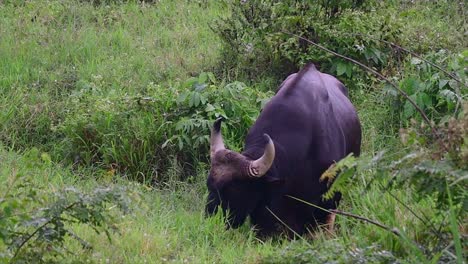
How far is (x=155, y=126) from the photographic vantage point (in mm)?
8406

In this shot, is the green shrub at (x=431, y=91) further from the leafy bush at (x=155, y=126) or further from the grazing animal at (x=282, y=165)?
the leafy bush at (x=155, y=126)

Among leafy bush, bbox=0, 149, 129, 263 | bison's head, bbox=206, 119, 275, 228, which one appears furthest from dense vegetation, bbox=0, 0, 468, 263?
bison's head, bbox=206, 119, 275, 228

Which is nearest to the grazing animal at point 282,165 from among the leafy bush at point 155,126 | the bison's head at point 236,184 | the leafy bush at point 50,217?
the bison's head at point 236,184

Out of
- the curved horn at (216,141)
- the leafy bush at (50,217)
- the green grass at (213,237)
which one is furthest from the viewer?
the curved horn at (216,141)

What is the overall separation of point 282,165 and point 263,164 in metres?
0.28

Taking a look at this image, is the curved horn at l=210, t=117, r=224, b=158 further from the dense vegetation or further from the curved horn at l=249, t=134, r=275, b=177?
the dense vegetation

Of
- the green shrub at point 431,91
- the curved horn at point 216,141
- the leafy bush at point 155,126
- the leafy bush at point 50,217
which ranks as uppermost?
the leafy bush at point 50,217

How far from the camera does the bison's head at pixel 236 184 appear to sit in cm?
679

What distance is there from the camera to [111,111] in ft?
28.0

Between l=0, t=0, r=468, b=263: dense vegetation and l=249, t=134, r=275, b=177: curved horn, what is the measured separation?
414 mm

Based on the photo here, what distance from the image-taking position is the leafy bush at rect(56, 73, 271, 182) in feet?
27.1

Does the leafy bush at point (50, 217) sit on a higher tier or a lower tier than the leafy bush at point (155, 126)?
higher

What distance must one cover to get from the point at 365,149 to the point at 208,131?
1429mm

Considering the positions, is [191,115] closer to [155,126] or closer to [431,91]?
[155,126]
